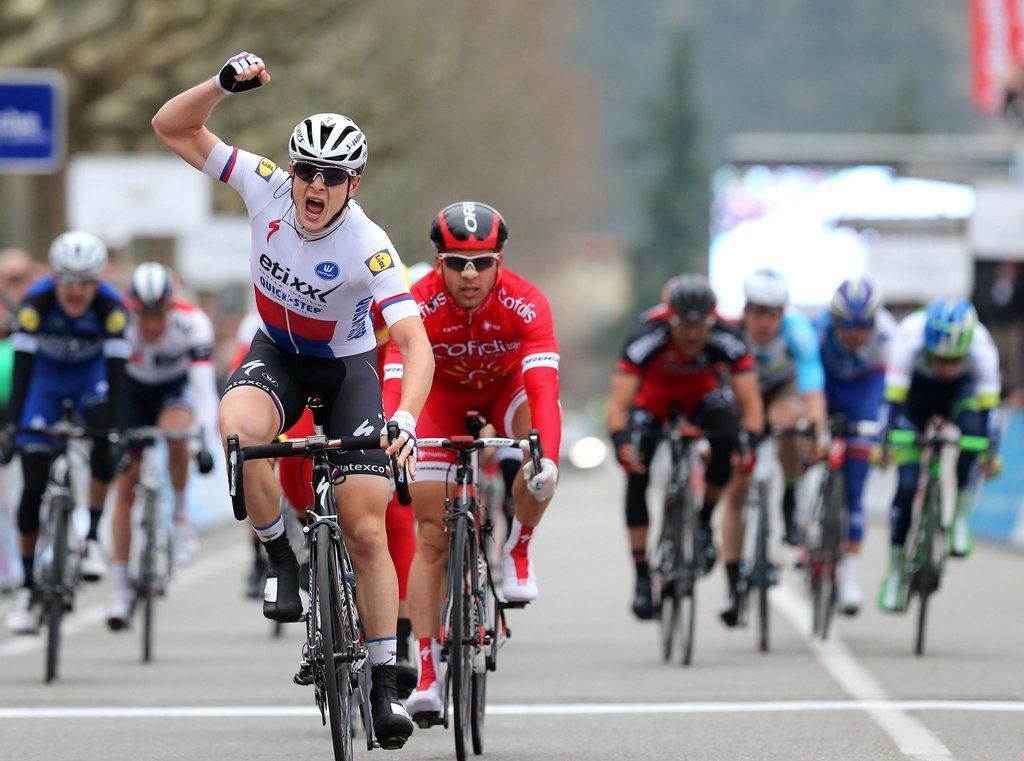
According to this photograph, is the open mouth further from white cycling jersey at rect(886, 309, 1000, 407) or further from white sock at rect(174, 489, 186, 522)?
white sock at rect(174, 489, 186, 522)

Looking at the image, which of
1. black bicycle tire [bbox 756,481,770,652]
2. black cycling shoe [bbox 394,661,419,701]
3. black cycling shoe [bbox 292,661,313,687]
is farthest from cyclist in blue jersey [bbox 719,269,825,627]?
black cycling shoe [bbox 292,661,313,687]

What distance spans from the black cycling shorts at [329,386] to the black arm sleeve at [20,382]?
14.4 ft

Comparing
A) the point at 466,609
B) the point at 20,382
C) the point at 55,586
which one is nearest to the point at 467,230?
the point at 466,609

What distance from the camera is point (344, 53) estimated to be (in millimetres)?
45344

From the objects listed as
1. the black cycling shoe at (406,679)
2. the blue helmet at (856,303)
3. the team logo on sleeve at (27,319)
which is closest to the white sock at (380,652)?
the black cycling shoe at (406,679)

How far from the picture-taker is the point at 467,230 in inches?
367

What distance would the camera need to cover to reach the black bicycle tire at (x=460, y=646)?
28.3ft

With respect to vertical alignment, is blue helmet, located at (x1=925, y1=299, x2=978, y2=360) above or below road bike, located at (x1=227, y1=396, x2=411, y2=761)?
above

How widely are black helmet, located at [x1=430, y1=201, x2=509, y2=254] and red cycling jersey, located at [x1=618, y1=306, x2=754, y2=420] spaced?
3497 mm

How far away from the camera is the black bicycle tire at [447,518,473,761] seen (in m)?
8.62

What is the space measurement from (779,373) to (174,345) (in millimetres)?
3772

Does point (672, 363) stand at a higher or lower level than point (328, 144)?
lower

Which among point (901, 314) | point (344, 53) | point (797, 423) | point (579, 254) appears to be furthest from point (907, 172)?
point (579, 254)

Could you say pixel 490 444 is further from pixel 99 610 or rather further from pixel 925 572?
pixel 99 610
